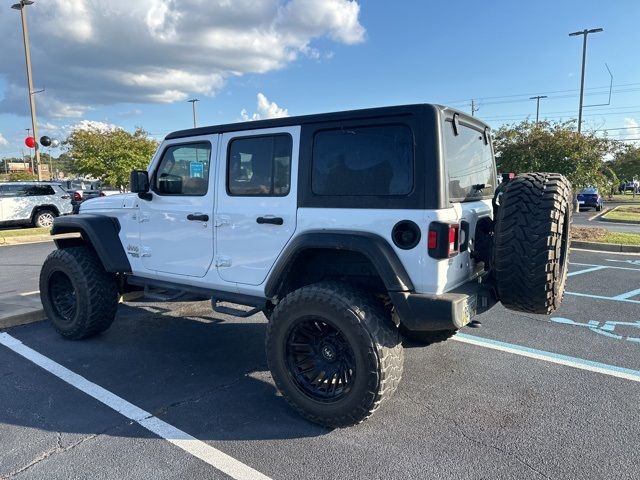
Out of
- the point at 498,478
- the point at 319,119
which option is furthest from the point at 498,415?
the point at 319,119

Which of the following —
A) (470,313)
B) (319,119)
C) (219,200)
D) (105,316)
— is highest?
(319,119)

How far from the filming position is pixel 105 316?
4.63m

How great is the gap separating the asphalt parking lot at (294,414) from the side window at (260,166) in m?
1.55

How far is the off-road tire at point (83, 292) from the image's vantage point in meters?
4.51

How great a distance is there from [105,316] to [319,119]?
3.00 m

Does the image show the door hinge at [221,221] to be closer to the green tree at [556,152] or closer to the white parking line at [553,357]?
the white parking line at [553,357]

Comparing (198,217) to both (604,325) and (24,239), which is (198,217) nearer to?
(604,325)

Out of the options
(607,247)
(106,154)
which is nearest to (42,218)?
(106,154)

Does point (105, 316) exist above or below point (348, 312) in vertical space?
below

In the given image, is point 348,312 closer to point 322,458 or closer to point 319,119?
point 322,458

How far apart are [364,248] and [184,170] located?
1.99 metres

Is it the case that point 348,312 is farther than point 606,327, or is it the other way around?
point 606,327

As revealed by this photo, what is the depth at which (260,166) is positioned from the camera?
3576 mm

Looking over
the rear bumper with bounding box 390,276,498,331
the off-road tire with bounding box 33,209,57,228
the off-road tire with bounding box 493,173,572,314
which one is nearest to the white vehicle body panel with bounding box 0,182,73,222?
the off-road tire with bounding box 33,209,57,228
